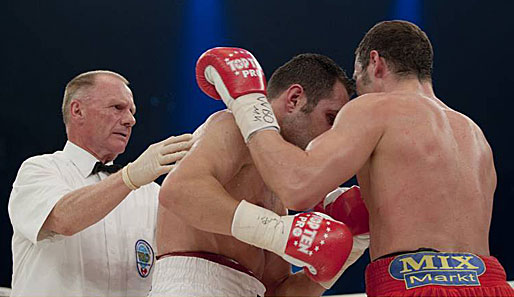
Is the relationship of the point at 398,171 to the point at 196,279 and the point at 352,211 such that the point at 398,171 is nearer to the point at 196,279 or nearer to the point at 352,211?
the point at 352,211

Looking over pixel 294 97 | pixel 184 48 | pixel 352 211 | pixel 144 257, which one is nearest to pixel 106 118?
pixel 144 257

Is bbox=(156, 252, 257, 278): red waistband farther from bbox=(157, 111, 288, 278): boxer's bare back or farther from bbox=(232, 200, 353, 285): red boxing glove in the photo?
bbox=(232, 200, 353, 285): red boxing glove

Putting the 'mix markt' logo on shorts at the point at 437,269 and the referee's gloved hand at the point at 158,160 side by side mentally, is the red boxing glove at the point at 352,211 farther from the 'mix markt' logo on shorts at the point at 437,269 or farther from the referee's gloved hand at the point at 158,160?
the referee's gloved hand at the point at 158,160

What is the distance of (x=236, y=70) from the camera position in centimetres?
217

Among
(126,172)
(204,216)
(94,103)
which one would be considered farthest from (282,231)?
(94,103)

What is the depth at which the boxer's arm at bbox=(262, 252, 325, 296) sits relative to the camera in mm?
2633

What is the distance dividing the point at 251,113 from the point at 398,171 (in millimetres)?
470

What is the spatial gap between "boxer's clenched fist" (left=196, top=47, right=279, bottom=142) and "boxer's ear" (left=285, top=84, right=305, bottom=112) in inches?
10.8

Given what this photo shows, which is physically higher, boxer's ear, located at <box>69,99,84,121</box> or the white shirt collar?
boxer's ear, located at <box>69,99,84,121</box>

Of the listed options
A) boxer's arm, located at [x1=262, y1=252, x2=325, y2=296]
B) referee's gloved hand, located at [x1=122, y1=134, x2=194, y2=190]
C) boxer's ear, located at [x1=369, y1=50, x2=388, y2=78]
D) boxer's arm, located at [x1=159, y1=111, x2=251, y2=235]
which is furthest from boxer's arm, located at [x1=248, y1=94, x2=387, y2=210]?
boxer's arm, located at [x1=262, y1=252, x2=325, y2=296]

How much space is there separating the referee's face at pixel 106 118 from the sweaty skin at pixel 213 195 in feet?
2.91

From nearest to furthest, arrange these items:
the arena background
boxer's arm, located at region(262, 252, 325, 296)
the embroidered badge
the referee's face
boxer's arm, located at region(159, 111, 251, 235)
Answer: boxer's arm, located at region(159, 111, 251, 235)
boxer's arm, located at region(262, 252, 325, 296)
the embroidered badge
the referee's face
the arena background

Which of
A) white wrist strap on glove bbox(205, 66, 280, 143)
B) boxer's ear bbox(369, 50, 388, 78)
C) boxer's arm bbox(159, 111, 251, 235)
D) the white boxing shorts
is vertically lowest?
the white boxing shorts

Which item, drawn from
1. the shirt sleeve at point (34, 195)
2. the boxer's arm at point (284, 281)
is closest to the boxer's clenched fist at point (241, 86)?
the boxer's arm at point (284, 281)
